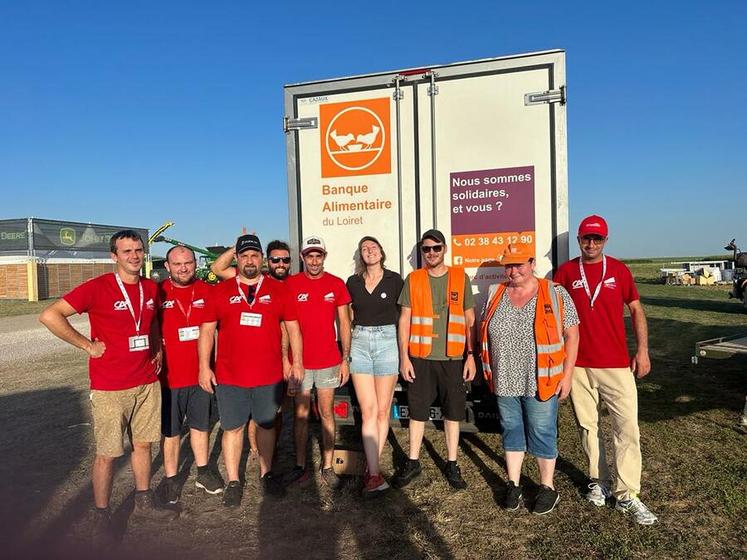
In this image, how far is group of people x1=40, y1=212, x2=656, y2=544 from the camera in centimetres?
331

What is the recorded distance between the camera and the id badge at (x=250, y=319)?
365cm

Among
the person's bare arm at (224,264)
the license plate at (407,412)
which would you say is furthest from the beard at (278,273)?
the license plate at (407,412)

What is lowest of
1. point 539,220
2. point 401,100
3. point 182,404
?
point 182,404

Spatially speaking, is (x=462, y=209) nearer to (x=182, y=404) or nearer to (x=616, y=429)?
(x=616, y=429)

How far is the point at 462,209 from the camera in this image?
3.99 metres

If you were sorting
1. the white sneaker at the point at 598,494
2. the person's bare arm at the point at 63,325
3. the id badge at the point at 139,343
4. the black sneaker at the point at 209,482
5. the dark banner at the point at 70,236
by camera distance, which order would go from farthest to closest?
1. the dark banner at the point at 70,236
2. the black sneaker at the point at 209,482
3. the white sneaker at the point at 598,494
4. the id badge at the point at 139,343
5. the person's bare arm at the point at 63,325

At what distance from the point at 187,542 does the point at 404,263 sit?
251 centimetres

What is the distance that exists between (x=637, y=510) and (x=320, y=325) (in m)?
2.52

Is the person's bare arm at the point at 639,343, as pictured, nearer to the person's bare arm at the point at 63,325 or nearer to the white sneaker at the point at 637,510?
the white sneaker at the point at 637,510

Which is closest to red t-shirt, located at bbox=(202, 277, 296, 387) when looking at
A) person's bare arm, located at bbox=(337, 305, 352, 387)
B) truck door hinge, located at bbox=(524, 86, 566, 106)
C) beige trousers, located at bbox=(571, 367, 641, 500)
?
person's bare arm, located at bbox=(337, 305, 352, 387)

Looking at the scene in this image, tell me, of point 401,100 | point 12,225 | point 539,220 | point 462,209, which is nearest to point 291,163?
point 401,100

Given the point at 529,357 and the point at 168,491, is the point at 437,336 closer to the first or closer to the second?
the point at 529,357

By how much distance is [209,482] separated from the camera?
3.88 meters

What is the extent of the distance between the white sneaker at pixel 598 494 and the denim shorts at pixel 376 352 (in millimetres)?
1625
